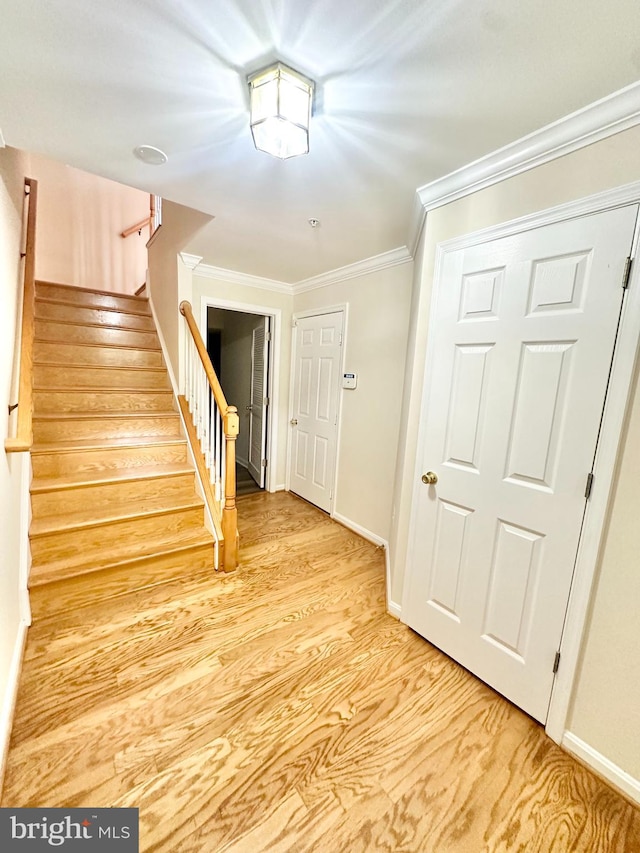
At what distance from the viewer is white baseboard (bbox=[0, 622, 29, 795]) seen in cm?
117

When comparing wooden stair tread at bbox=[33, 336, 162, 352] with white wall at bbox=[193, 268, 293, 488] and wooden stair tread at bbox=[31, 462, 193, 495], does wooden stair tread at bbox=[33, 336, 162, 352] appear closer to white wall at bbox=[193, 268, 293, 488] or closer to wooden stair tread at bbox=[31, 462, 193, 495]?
white wall at bbox=[193, 268, 293, 488]

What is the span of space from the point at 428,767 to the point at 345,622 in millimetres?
752

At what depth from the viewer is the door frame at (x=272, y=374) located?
10.9ft

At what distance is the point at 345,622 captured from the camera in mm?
1945

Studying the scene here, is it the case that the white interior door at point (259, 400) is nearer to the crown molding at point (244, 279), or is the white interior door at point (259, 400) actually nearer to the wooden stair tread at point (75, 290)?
Result: the crown molding at point (244, 279)

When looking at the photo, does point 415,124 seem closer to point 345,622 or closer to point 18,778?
point 345,622

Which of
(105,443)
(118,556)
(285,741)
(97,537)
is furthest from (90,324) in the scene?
(285,741)

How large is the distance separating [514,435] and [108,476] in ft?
8.03

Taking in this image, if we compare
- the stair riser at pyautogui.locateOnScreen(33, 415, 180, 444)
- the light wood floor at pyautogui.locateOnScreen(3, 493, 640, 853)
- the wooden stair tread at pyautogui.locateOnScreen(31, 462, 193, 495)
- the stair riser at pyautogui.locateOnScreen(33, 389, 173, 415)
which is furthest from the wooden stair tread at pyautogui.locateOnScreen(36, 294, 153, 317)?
the light wood floor at pyautogui.locateOnScreen(3, 493, 640, 853)

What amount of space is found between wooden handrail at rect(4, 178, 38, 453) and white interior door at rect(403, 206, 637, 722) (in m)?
1.86

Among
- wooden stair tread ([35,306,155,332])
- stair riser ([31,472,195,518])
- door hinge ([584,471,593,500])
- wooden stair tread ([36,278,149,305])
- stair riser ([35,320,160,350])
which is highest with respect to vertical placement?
wooden stair tread ([36,278,149,305])

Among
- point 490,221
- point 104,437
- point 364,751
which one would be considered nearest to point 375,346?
point 490,221

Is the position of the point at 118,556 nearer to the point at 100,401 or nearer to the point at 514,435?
the point at 100,401

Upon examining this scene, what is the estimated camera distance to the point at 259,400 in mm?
3961
